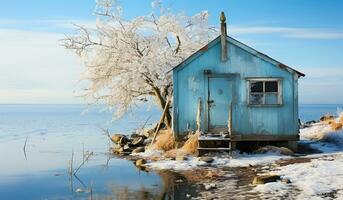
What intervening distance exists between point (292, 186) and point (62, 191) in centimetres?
677

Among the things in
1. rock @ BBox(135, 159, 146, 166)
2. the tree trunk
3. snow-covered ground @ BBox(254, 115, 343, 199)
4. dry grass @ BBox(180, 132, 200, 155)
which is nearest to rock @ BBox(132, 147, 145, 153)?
the tree trunk

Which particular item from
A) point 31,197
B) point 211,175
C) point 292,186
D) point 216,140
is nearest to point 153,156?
point 216,140

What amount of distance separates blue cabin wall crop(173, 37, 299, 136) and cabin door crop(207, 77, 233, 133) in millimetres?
213

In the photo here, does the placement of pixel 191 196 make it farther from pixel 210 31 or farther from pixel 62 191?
pixel 210 31

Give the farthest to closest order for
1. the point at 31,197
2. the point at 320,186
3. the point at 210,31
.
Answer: the point at 210,31 < the point at 31,197 < the point at 320,186

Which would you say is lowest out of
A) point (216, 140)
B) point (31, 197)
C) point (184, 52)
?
point (31, 197)

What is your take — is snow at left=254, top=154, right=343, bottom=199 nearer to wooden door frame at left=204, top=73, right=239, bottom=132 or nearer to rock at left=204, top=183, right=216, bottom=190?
rock at left=204, top=183, right=216, bottom=190

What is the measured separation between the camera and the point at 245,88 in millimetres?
20562

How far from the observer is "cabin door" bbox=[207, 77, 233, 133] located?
2066 centimetres

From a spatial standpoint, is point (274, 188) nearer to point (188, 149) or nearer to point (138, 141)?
point (188, 149)

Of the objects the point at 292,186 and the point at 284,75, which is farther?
the point at 284,75

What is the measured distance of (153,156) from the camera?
20.9 meters

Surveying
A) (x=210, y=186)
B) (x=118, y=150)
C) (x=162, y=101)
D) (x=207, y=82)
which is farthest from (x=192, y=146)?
(x=162, y=101)

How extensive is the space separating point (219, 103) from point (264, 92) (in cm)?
192
